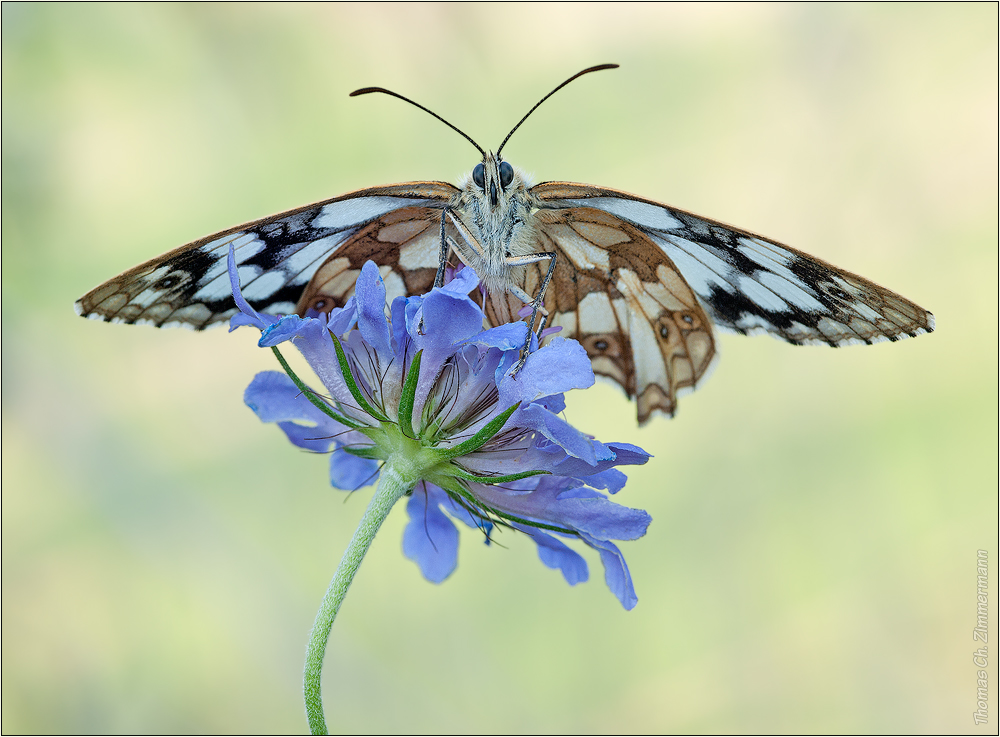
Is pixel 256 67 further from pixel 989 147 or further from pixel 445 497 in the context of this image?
pixel 989 147

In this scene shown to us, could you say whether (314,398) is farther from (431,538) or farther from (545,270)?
(545,270)

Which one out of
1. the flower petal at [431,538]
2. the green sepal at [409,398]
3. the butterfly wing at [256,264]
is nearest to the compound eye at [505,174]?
the butterfly wing at [256,264]

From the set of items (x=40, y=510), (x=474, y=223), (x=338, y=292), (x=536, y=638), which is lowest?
(x=536, y=638)

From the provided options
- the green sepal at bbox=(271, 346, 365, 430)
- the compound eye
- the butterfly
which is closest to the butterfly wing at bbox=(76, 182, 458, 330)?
the butterfly

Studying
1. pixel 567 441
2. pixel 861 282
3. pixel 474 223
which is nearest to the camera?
pixel 567 441

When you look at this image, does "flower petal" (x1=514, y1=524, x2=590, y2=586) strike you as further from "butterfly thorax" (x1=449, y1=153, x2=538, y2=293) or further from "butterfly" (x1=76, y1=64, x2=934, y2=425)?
"butterfly thorax" (x1=449, y1=153, x2=538, y2=293)

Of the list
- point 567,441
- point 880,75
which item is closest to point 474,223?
point 567,441

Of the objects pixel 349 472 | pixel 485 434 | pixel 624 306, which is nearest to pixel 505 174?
pixel 624 306

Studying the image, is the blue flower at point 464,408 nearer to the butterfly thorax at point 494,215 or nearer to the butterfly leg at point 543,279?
the butterfly leg at point 543,279
